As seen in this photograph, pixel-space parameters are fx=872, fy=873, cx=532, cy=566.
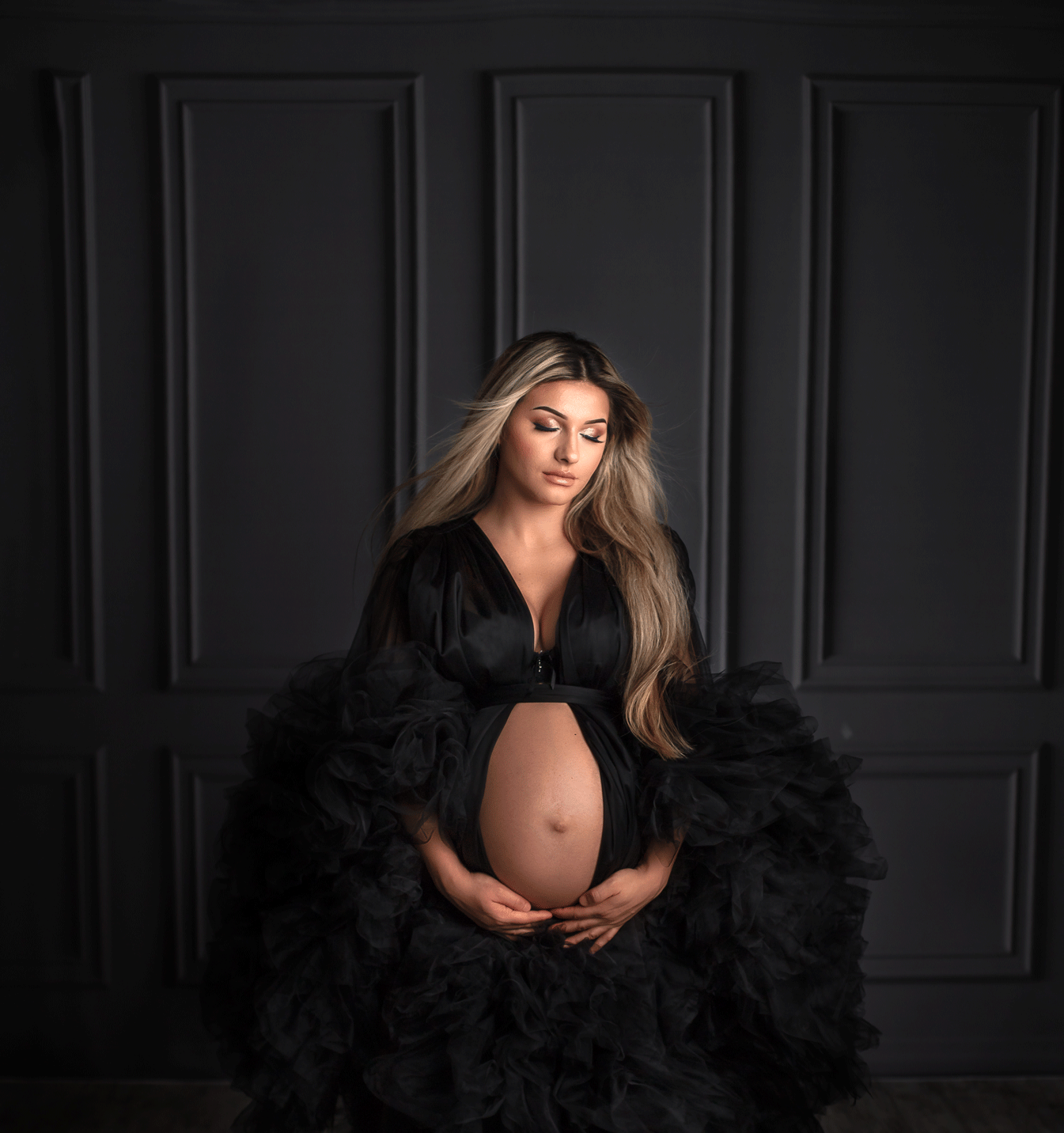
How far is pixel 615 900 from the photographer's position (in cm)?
142

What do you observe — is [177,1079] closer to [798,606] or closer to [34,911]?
[34,911]

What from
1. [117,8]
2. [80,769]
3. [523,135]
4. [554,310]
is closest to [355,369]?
[554,310]

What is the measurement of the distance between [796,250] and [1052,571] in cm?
118

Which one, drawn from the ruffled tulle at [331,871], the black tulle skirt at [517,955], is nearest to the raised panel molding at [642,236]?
the black tulle skirt at [517,955]

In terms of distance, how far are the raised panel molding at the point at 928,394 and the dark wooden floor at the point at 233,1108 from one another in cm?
A: 112

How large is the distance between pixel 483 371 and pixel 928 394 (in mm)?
1266

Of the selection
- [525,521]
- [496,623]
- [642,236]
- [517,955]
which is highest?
[642,236]

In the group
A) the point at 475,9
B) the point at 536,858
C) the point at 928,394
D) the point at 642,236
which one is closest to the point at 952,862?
the point at 928,394

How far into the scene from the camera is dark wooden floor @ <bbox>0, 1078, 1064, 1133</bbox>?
225 centimetres

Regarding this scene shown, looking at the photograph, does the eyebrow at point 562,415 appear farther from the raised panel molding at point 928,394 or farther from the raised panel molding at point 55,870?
the raised panel molding at point 55,870

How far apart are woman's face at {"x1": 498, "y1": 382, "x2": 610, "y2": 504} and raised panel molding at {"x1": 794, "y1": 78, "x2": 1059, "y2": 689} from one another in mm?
1116

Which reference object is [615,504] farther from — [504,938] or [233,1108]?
[233,1108]

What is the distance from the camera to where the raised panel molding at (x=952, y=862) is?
2508mm

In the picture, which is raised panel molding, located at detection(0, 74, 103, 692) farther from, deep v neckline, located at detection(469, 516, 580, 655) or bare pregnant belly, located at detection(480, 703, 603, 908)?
bare pregnant belly, located at detection(480, 703, 603, 908)
